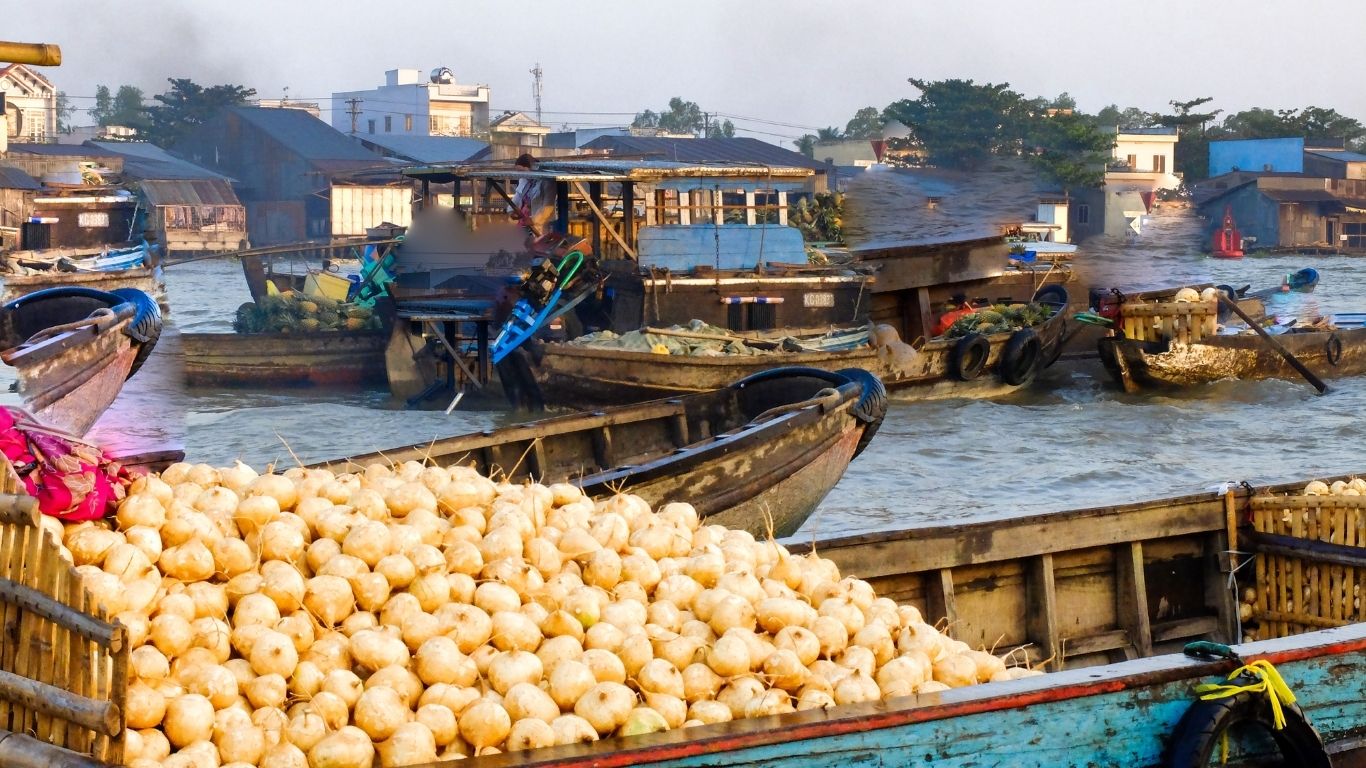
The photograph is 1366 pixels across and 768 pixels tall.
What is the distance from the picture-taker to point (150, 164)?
4366 cm

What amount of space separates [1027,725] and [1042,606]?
244 centimetres

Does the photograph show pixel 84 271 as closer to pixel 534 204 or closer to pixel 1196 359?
pixel 534 204

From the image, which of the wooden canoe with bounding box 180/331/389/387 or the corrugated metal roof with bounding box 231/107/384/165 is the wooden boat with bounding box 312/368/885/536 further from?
the corrugated metal roof with bounding box 231/107/384/165

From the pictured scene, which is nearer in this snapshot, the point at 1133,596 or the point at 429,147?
the point at 1133,596

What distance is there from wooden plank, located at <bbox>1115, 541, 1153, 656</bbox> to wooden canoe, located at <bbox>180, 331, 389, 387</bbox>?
611 inches

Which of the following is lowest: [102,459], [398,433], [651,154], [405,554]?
[398,433]

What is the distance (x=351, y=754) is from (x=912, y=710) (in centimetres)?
141

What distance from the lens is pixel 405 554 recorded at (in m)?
3.96

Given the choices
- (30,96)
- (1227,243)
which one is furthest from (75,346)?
(30,96)

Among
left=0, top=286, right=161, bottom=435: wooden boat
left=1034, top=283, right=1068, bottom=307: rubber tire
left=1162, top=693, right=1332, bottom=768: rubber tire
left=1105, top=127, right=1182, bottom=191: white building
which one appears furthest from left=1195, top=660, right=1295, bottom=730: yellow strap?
left=1105, top=127, right=1182, bottom=191: white building

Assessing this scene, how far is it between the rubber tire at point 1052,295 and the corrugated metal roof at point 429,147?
79.2 ft

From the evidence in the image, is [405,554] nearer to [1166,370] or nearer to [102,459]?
[102,459]

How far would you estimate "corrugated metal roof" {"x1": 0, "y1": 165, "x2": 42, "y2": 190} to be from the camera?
1377 inches

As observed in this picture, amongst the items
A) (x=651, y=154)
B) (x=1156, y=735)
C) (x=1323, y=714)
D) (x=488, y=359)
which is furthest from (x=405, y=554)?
(x=651, y=154)
